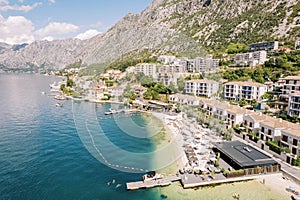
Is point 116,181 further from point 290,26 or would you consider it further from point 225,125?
point 290,26

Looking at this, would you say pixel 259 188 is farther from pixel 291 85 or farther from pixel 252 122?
pixel 291 85

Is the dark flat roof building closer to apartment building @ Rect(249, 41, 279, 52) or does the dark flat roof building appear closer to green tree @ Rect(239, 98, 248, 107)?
green tree @ Rect(239, 98, 248, 107)

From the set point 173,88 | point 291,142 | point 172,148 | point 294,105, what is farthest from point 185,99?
point 291,142

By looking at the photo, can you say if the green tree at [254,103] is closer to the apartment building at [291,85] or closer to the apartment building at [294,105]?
the apartment building at [291,85]

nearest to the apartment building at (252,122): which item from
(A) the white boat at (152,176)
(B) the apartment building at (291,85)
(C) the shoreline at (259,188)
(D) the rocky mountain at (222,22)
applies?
(C) the shoreline at (259,188)

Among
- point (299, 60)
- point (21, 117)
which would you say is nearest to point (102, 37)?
point (21, 117)
